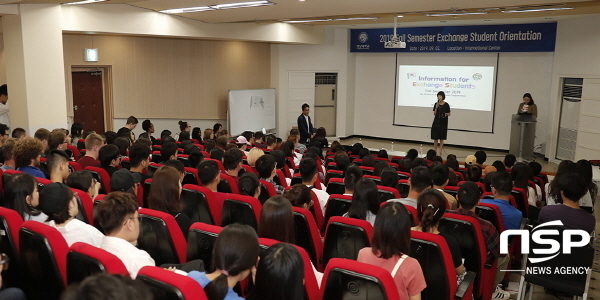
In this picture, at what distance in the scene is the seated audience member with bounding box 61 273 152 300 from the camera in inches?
52.4

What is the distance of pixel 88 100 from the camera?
11172 millimetres

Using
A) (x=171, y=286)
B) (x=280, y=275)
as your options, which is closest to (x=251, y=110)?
(x=280, y=275)

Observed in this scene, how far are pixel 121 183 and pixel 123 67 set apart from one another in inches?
324

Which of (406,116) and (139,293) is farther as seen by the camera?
(406,116)

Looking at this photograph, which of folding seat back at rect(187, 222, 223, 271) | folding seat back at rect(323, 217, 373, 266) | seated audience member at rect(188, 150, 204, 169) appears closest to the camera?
folding seat back at rect(187, 222, 223, 271)

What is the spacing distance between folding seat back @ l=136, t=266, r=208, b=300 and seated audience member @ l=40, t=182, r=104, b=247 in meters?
1.20

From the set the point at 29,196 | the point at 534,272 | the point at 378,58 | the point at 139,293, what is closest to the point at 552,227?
the point at 534,272

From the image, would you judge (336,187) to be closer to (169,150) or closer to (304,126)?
(169,150)

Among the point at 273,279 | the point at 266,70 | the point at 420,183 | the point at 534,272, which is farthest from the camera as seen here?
the point at 266,70

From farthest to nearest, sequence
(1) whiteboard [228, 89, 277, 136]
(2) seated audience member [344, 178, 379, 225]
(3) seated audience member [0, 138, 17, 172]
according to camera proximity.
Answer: (1) whiteboard [228, 89, 277, 136] → (3) seated audience member [0, 138, 17, 172] → (2) seated audience member [344, 178, 379, 225]

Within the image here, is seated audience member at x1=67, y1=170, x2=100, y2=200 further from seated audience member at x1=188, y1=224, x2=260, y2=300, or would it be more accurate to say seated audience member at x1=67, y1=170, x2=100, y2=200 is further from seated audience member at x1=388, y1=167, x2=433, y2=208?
seated audience member at x1=388, y1=167, x2=433, y2=208

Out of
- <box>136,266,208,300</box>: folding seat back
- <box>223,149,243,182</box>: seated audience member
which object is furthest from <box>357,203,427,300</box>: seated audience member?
<box>223,149,243,182</box>: seated audience member

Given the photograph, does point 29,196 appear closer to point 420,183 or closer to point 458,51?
point 420,183

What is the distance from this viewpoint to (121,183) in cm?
382
